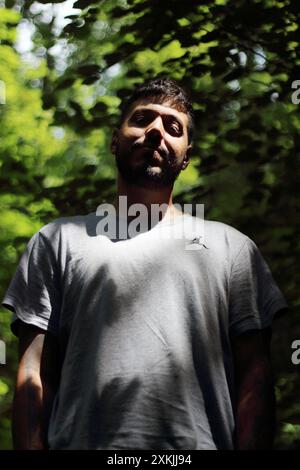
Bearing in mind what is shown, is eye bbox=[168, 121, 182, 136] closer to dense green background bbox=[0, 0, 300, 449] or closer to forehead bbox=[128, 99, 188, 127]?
forehead bbox=[128, 99, 188, 127]

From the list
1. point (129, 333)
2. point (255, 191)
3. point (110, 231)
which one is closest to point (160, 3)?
point (255, 191)

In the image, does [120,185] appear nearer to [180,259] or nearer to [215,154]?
[180,259]

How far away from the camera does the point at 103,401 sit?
7.26 ft

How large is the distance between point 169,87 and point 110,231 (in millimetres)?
710

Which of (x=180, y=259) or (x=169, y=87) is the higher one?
(x=169, y=87)

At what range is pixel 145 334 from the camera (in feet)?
7.57

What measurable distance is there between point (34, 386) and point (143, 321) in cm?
44

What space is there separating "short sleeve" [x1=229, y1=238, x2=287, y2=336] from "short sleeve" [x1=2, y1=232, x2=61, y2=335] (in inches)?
24.2

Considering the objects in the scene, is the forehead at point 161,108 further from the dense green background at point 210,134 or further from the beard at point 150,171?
the dense green background at point 210,134

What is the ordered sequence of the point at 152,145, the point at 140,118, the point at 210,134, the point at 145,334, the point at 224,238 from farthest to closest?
the point at 210,134, the point at 140,118, the point at 152,145, the point at 224,238, the point at 145,334

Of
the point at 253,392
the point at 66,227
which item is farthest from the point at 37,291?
the point at 253,392

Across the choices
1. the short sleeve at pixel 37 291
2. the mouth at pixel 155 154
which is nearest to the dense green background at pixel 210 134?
the mouth at pixel 155 154

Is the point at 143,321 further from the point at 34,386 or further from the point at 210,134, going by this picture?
the point at 210,134

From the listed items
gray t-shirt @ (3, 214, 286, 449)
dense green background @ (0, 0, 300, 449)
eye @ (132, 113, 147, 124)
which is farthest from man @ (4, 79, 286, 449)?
dense green background @ (0, 0, 300, 449)
